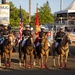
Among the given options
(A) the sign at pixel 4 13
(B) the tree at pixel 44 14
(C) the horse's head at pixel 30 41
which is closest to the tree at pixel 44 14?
(B) the tree at pixel 44 14

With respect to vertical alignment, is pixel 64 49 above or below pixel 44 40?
below

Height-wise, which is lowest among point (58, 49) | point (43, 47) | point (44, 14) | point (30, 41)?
point (58, 49)

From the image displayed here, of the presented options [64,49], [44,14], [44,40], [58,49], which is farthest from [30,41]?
[44,14]

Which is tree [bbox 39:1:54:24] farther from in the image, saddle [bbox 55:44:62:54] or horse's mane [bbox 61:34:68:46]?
horse's mane [bbox 61:34:68:46]

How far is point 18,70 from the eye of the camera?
559 inches

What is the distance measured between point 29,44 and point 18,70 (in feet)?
4.47

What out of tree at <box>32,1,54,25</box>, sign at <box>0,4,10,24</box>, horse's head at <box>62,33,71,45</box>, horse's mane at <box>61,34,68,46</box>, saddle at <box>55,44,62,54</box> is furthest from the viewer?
tree at <box>32,1,54,25</box>

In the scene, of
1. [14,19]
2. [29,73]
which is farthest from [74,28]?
[29,73]

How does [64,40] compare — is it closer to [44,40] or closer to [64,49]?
[64,49]

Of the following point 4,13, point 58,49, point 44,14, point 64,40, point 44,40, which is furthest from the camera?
point 44,14

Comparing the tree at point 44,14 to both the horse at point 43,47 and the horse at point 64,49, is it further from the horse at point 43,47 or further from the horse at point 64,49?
the horse at point 43,47

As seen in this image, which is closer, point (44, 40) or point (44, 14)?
point (44, 40)

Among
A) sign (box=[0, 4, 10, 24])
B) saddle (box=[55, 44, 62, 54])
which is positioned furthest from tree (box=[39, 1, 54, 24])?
saddle (box=[55, 44, 62, 54])

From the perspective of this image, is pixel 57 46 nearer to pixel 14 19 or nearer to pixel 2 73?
pixel 2 73
